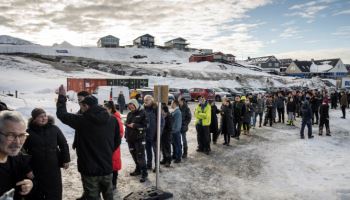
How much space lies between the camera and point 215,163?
9.07 m

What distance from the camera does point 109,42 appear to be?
112375mm

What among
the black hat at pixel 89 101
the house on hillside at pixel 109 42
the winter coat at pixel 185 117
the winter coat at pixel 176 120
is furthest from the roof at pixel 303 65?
the black hat at pixel 89 101

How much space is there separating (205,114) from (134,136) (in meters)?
3.46

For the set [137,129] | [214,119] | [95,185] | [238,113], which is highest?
[137,129]

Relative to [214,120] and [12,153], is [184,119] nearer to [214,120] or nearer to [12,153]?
[214,120]

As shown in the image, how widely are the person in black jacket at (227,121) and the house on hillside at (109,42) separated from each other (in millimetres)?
106015

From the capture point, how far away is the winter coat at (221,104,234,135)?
37.8ft

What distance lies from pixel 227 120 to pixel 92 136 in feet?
26.0

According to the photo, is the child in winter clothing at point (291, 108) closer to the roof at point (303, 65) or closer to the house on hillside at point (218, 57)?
the house on hillside at point (218, 57)

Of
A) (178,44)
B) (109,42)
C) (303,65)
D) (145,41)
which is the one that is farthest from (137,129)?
(178,44)

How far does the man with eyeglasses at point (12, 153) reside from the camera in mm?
2447

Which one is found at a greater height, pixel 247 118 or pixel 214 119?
pixel 214 119

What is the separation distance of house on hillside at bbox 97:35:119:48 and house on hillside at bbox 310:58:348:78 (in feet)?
233

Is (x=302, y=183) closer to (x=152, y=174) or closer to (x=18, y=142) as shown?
(x=152, y=174)
